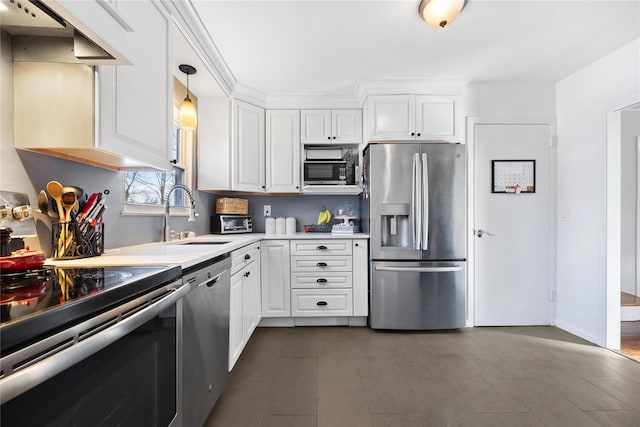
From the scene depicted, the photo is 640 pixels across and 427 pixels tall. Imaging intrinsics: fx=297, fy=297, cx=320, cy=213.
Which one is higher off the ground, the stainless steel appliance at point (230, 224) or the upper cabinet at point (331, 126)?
the upper cabinet at point (331, 126)

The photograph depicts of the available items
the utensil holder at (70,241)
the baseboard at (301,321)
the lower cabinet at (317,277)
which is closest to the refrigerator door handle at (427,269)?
the lower cabinet at (317,277)

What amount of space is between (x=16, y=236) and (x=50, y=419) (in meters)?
0.90

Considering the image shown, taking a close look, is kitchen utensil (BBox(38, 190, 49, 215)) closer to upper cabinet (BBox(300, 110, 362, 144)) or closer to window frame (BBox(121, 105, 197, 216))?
window frame (BBox(121, 105, 197, 216))

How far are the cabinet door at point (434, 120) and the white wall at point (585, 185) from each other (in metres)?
1.07

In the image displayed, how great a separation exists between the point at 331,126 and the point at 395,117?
28.2 inches

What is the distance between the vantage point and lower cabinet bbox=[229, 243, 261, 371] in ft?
6.60

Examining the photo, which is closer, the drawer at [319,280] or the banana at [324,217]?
the drawer at [319,280]

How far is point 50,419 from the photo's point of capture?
589 millimetres

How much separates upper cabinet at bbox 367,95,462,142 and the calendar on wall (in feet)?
1.69

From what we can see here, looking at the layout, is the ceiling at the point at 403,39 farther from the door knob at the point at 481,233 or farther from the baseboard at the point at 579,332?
the baseboard at the point at 579,332

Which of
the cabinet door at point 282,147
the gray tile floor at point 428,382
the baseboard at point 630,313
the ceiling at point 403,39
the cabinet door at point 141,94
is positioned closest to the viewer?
the cabinet door at point 141,94

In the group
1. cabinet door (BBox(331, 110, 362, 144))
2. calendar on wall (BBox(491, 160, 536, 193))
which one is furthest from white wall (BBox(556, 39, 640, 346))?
cabinet door (BBox(331, 110, 362, 144))

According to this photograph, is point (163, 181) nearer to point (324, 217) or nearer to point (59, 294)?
point (324, 217)

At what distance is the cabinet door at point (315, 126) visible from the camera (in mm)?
3318
